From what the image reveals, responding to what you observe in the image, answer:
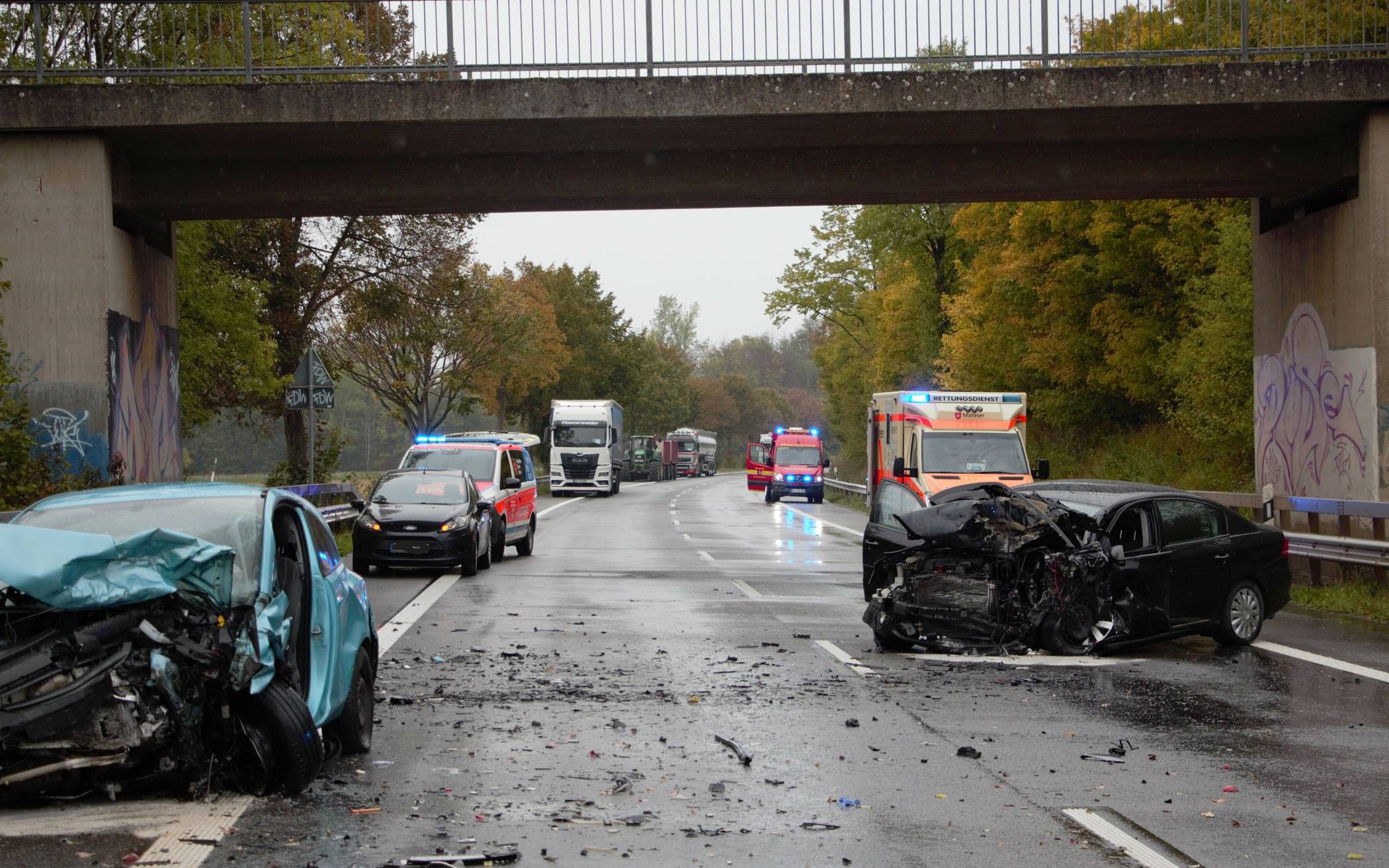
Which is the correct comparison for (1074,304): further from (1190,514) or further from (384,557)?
(1190,514)

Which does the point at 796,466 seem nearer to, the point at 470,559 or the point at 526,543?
the point at 526,543

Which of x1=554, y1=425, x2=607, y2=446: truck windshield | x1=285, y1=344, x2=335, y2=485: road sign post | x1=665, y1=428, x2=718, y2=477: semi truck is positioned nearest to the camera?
x1=285, y1=344, x2=335, y2=485: road sign post

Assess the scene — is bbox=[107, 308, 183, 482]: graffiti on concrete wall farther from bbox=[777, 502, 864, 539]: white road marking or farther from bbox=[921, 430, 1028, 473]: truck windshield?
bbox=[777, 502, 864, 539]: white road marking

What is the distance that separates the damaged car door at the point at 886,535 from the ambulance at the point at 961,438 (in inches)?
360

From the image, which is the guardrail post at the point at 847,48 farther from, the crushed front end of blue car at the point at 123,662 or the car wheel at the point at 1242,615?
the crushed front end of blue car at the point at 123,662

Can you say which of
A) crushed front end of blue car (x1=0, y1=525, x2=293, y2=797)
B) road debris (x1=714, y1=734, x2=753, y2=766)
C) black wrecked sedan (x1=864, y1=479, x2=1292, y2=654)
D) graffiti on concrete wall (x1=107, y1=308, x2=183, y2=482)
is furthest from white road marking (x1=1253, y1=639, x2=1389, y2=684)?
graffiti on concrete wall (x1=107, y1=308, x2=183, y2=482)

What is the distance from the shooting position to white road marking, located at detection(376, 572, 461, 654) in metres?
12.8

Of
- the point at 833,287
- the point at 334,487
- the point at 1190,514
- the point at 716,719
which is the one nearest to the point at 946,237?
the point at 833,287

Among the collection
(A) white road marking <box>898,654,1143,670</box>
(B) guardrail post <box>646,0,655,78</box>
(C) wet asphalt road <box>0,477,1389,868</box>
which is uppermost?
(B) guardrail post <box>646,0,655,78</box>

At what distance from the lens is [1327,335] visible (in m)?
18.6

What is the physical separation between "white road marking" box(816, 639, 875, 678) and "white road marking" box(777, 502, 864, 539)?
49.5 feet

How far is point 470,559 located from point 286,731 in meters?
13.5

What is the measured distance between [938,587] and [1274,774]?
459 centimetres

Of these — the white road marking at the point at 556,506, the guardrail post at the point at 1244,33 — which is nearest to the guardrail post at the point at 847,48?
the guardrail post at the point at 1244,33
